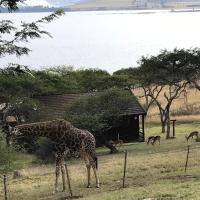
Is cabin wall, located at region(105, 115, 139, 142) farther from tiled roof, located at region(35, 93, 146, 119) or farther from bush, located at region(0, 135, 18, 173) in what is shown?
bush, located at region(0, 135, 18, 173)

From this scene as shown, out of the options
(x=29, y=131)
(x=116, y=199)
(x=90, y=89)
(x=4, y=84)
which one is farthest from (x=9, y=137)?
(x=90, y=89)

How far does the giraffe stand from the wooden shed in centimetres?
1824

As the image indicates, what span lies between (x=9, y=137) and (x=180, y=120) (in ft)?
113

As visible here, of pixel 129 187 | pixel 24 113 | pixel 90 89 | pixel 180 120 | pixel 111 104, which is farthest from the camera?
pixel 180 120

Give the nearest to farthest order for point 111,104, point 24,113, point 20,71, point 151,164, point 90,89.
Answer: point 20,71 < point 151,164 < point 111,104 < point 24,113 < point 90,89

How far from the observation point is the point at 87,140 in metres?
19.6

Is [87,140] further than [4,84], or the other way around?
[4,84]

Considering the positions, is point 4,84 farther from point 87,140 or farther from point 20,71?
point 20,71

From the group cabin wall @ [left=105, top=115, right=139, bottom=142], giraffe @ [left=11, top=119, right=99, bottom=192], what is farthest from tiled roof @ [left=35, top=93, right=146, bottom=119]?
giraffe @ [left=11, top=119, right=99, bottom=192]

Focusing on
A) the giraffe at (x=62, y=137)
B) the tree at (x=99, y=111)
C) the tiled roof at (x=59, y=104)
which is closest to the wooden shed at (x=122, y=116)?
the tiled roof at (x=59, y=104)

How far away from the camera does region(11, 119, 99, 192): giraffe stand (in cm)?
1847

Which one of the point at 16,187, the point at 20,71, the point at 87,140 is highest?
the point at 20,71

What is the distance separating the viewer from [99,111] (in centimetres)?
3341

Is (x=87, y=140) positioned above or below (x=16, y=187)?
above
